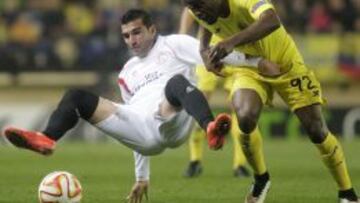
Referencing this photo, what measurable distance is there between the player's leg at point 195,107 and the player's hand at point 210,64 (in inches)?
9.4

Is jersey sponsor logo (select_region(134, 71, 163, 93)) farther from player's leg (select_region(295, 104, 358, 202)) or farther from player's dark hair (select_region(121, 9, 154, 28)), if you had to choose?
player's leg (select_region(295, 104, 358, 202))

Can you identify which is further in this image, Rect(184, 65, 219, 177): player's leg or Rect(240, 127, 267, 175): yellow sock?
Rect(184, 65, 219, 177): player's leg

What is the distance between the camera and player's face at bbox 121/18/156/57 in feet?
26.8

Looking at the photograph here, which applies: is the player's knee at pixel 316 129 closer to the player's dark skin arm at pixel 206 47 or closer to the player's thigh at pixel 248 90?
the player's thigh at pixel 248 90

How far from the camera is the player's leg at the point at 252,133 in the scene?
7.50 meters

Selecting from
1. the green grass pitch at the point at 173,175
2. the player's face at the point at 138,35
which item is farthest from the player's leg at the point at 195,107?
the green grass pitch at the point at 173,175

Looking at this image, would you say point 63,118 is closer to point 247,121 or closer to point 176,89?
point 176,89

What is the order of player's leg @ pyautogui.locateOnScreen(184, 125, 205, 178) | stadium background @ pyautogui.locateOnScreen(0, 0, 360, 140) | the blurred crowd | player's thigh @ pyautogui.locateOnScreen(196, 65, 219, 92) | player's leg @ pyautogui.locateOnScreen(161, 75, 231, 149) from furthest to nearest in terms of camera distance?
the blurred crowd
stadium background @ pyautogui.locateOnScreen(0, 0, 360, 140)
player's leg @ pyautogui.locateOnScreen(184, 125, 205, 178)
player's thigh @ pyautogui.locateOnScreen(196, 65, 219, 92)
player's leg @ pyautogui.locateOnScreen(161, 75, 231, 149)

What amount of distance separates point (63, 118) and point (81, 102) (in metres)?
0.22

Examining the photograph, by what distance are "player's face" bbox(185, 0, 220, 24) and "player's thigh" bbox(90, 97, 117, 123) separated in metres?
0.99

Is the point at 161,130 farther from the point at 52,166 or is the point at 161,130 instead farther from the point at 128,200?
the point at 52,166

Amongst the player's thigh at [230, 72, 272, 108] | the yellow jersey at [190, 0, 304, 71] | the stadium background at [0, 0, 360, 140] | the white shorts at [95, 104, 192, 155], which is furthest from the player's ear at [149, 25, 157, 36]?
the stadium background at [0, 0, 360, 140]

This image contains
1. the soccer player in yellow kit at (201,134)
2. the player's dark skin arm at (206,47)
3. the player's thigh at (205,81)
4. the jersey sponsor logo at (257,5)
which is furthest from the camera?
the player's thigh at (205,81)

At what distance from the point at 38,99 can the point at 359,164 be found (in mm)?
9893
